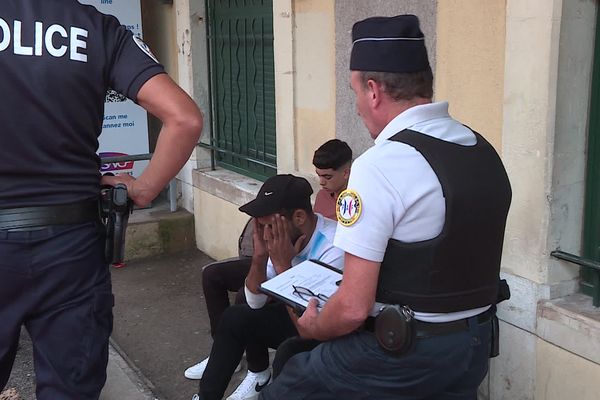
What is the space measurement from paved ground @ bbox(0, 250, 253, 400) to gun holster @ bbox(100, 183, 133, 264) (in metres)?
1.66

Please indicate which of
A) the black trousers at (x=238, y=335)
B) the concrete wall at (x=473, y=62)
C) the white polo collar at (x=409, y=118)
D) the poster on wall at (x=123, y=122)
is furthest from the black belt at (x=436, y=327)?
the poster on wall at (x=123, y=122)

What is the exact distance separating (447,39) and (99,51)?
180cm

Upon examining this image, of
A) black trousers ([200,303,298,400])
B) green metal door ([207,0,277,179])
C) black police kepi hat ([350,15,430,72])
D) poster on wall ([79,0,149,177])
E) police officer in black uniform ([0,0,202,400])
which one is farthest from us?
poster on wall ([79,0,149,177])

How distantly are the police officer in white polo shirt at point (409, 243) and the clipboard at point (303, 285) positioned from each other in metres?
0.15

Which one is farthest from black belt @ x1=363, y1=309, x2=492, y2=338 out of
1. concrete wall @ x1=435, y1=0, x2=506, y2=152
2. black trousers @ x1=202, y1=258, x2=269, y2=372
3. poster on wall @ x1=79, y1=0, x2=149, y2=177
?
poster on wall @ x1=79, y1=0, x2=149, y2=177

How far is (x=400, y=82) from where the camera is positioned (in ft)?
6.57

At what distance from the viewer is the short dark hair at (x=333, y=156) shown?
3785 millimetres

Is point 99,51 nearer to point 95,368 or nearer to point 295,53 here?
point 95,368

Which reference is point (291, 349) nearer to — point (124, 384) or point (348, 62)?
point (124, 384)

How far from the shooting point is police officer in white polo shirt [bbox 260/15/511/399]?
1.90 m

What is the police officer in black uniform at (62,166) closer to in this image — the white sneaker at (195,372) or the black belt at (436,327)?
the black belt at (436,327)

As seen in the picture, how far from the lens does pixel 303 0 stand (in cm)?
463

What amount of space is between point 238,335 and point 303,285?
41.0 inches

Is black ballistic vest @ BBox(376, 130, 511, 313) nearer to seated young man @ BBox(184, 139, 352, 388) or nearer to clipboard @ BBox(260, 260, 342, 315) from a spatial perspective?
clipboard @ BBox(260, 260, 342, 315)
